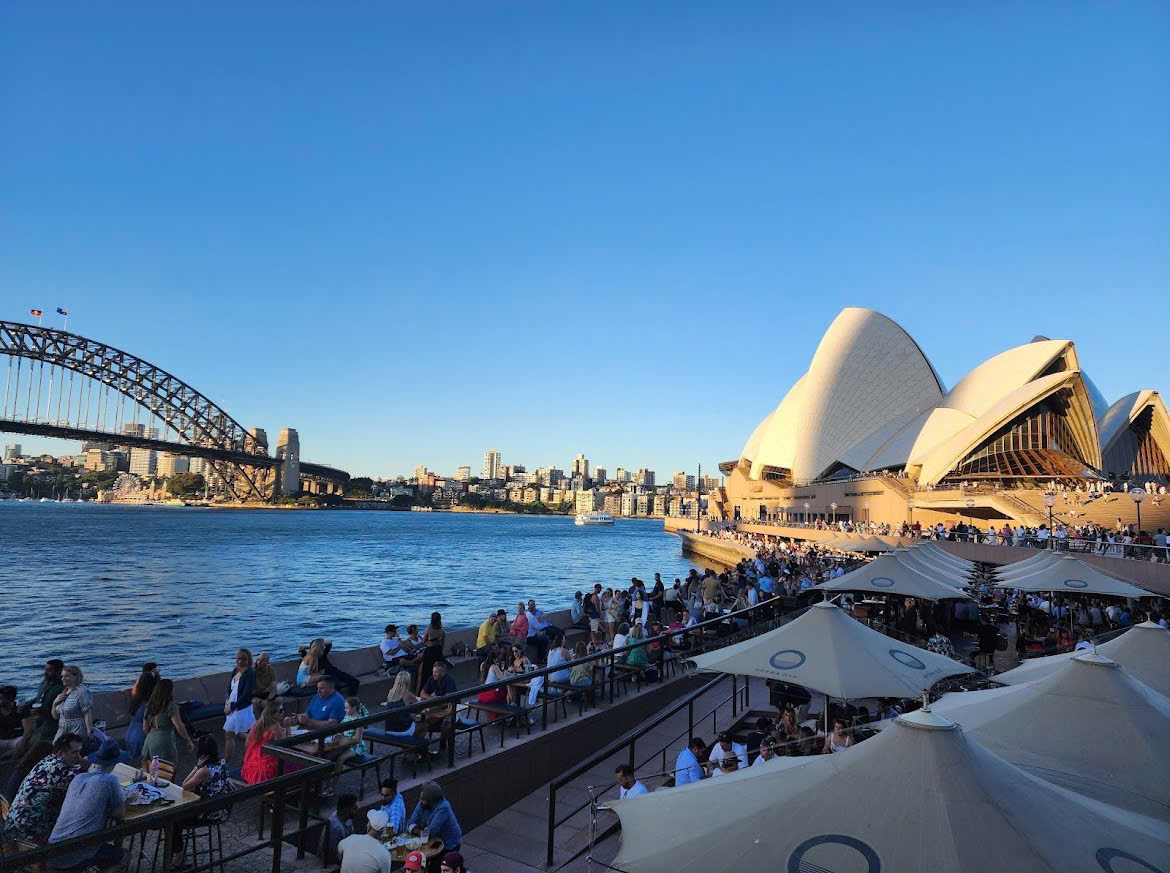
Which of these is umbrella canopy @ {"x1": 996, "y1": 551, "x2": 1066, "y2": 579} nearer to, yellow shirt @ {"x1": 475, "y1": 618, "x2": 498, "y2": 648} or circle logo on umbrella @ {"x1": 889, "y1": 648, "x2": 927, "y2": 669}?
circle logo on umbrella @ {"x1": 889, "y1": 648, "x2": 927, "y2": 669}

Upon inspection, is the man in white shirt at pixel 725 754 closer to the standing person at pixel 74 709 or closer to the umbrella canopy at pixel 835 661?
the umbrella canopy at pixel 835 661

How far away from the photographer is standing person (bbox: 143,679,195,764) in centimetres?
578

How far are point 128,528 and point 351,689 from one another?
8692cm

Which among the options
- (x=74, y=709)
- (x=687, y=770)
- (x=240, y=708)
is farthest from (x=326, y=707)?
A: (x=687, y=770)

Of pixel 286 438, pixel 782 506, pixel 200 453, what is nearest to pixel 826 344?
pixel 782 506

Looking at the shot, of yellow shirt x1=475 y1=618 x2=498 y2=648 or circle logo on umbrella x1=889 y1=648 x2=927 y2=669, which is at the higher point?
circle logo on umbrella x1=889 y1=648 x2=927 y2=669

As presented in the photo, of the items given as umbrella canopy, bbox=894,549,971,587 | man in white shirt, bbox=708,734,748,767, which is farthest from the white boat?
man in white shirt, bbox=708,734,748,767

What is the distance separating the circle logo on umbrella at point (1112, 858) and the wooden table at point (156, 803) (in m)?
4.31

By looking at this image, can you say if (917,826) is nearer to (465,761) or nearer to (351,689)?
(465,761)

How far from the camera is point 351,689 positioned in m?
8.31

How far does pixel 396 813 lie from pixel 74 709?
10.4 ft

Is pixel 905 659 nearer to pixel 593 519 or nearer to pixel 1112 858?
pixel 1112 858

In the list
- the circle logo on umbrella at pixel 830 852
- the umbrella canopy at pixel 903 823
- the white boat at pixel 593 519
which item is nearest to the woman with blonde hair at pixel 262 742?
the umbrella canopy at pixel 903 823

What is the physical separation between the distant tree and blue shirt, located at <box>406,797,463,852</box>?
16684cm
